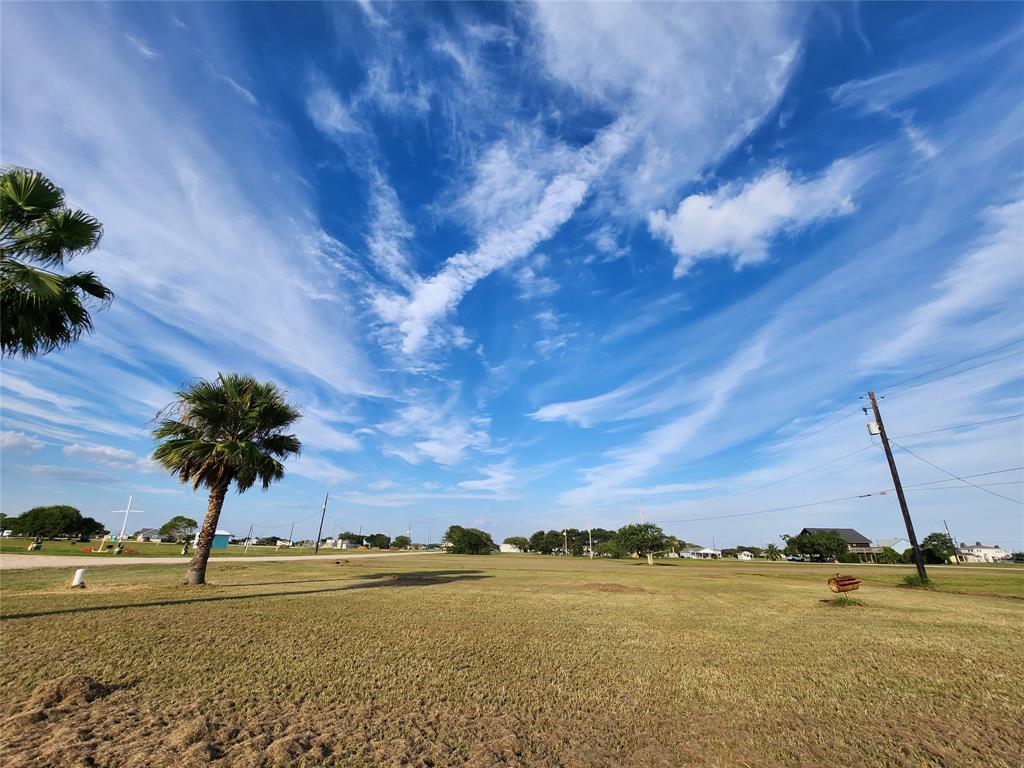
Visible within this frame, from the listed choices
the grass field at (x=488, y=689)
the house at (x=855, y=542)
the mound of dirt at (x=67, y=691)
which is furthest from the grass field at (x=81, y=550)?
the house at (x=855, y=542)

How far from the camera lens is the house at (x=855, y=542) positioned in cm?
10603

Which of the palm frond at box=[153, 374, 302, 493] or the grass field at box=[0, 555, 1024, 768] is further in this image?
the palm frond at box=[153, 374, 302, 493]

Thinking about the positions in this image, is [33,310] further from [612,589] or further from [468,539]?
[468,539]

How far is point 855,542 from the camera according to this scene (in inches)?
4715

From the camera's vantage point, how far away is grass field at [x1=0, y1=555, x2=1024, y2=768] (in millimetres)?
4340

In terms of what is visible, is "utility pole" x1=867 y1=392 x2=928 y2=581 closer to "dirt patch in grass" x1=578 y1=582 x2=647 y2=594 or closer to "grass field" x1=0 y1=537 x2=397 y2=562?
"dirt patch in grass" x1=578 y1=582 x2=647 y2=594

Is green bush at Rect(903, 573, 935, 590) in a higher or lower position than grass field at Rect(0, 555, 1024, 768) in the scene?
higher

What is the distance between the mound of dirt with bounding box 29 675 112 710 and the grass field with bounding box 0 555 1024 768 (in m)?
0.03

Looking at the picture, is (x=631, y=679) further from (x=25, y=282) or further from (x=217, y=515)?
(x=217, y=515)

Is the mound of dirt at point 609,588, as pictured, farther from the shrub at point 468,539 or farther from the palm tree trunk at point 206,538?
the shrub at point 468,539

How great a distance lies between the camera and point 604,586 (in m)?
23.0

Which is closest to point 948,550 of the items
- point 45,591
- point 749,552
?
point 749,552

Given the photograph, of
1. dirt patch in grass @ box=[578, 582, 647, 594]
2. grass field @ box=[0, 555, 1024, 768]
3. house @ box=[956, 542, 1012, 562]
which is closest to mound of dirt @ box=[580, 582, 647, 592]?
dirt patch in grass @ box=[578, 582, 647, 594]

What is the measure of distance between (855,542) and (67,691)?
158395 millimetres
